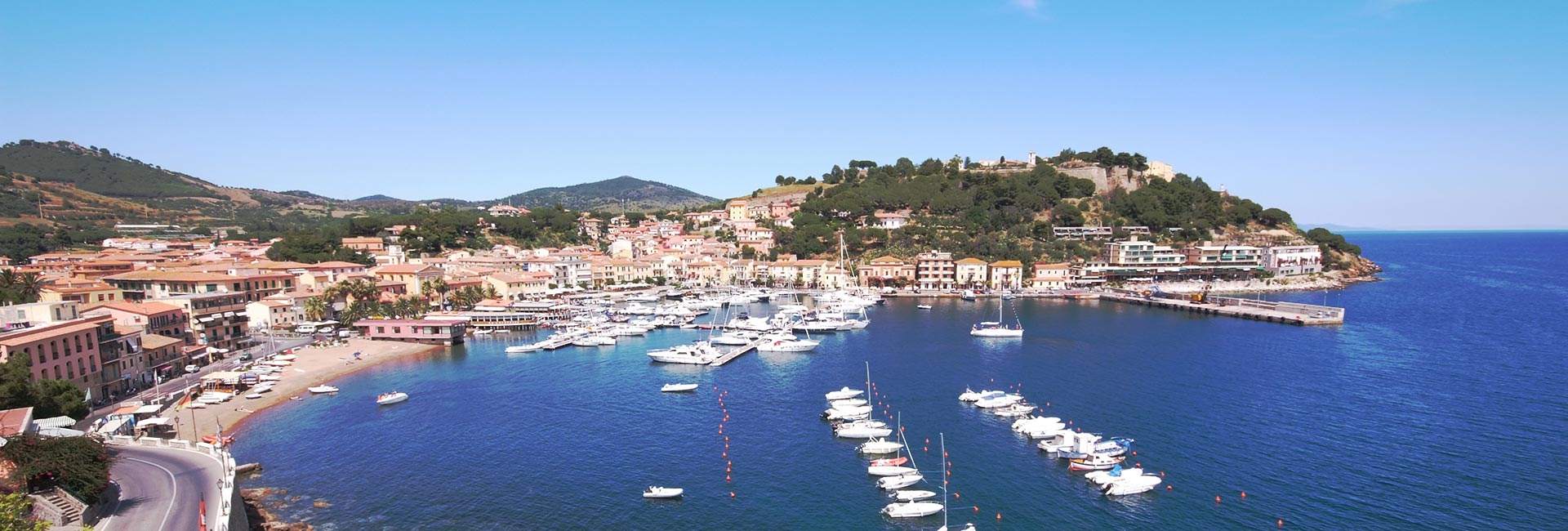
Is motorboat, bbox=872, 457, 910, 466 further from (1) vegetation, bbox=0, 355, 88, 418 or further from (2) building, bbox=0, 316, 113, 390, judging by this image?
(2) building, bbox=0, 316, 113, 390

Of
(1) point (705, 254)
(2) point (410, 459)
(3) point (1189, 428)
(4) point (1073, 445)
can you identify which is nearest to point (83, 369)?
(2) point (410, 459)

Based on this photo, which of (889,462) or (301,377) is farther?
(301,377)

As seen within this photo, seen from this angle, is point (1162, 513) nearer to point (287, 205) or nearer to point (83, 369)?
point (83, 369)

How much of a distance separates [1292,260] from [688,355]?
267 ft

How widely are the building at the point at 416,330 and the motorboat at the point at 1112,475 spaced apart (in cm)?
4171

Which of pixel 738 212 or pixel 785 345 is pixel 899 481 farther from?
pixel 738 212

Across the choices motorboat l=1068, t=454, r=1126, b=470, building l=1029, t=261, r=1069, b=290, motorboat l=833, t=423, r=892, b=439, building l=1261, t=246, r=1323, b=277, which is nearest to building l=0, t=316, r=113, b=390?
motorboat l=833, t=423, r=892, b=439

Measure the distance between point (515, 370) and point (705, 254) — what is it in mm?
51860

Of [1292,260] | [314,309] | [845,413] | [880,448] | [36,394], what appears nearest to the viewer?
[36,394]

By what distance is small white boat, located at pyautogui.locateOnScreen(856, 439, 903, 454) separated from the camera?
2675 centimetres

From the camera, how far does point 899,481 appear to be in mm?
23516

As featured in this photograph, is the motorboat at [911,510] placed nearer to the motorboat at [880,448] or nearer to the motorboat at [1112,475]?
the motorboat at [880,448]

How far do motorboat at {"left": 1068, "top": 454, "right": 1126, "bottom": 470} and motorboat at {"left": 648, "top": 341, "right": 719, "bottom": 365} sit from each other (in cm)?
2330

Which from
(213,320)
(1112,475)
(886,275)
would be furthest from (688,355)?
(886,275)
